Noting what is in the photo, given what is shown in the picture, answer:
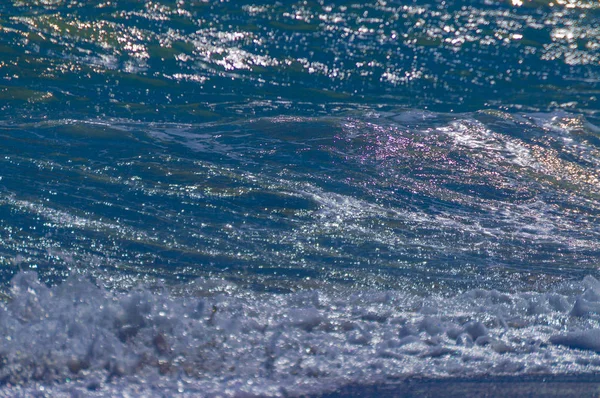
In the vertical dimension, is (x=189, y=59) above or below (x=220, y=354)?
above

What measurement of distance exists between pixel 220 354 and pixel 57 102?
4.75 metres

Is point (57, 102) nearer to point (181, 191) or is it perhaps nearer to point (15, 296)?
point (181, 191)

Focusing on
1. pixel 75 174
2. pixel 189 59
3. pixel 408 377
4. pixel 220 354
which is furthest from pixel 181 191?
pixel 189 59

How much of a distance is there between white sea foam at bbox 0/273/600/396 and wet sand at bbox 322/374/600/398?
5cm

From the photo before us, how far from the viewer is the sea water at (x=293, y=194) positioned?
3145mm

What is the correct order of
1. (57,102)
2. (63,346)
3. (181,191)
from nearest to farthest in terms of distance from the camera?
(63,346), (181,191), (57,102)

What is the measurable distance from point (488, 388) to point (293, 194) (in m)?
2.61

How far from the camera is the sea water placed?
10.3 ft

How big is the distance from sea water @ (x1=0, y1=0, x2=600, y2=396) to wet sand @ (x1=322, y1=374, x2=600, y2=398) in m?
0.06

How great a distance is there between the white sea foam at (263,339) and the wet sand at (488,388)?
5 cm

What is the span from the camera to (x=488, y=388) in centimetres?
299

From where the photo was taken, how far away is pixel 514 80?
8.66 metres

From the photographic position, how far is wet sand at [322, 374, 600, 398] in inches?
114

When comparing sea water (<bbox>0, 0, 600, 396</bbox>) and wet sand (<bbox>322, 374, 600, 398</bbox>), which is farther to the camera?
sea water (<bbox>0, 0, 600, 396</bbox>)
